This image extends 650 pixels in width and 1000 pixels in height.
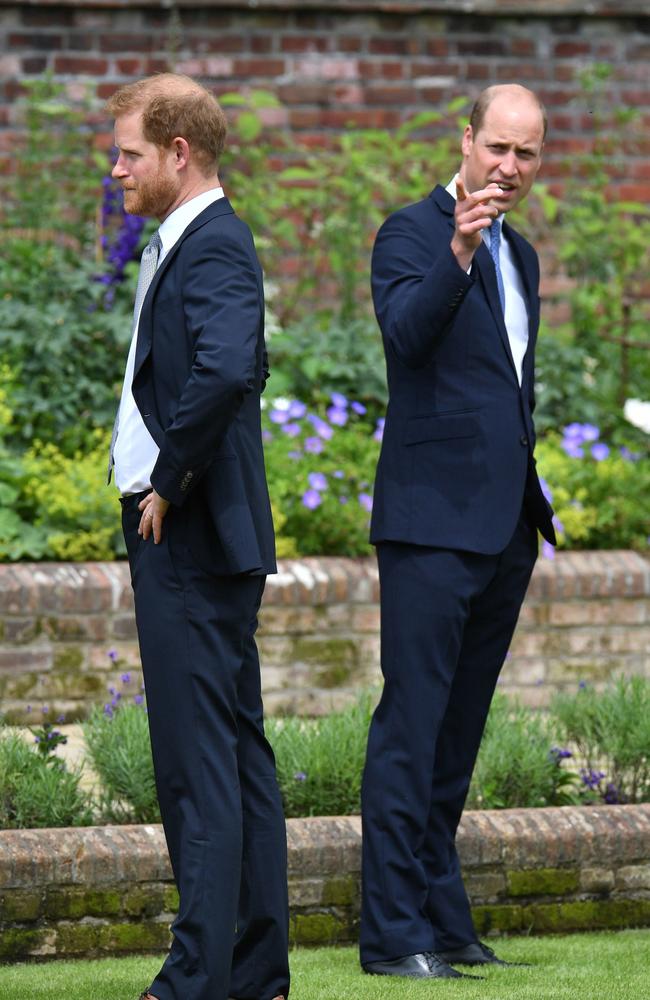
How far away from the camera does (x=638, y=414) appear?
7395mm

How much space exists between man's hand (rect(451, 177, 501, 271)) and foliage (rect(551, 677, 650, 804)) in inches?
67.5

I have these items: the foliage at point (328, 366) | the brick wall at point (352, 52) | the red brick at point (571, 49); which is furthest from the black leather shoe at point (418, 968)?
the red brick at point (571, 49)

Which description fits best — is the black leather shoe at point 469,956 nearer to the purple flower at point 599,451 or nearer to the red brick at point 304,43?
the purple flower at point 599,451

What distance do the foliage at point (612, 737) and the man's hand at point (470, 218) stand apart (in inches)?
67.5

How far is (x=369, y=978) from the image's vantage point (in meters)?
3.79

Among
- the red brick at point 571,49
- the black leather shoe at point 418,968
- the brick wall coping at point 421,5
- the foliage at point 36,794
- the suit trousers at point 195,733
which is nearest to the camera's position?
the suit trousers at point 195,733

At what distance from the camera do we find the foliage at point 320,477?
21.3 ft

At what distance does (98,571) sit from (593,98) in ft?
13.2

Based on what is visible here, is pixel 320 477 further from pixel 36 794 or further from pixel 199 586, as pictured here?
pixel 199 586

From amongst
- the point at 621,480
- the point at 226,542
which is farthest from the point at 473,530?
the point at 621,480

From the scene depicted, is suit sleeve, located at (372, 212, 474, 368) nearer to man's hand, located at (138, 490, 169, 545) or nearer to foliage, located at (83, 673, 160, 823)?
man's hand, located at (138, 490, 169, 545)

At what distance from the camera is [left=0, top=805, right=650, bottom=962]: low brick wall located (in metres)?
3.94

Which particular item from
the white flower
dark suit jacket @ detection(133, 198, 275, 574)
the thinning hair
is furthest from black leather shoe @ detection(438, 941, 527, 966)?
the white flower

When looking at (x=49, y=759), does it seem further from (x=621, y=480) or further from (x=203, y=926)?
(x=621, y=480)
